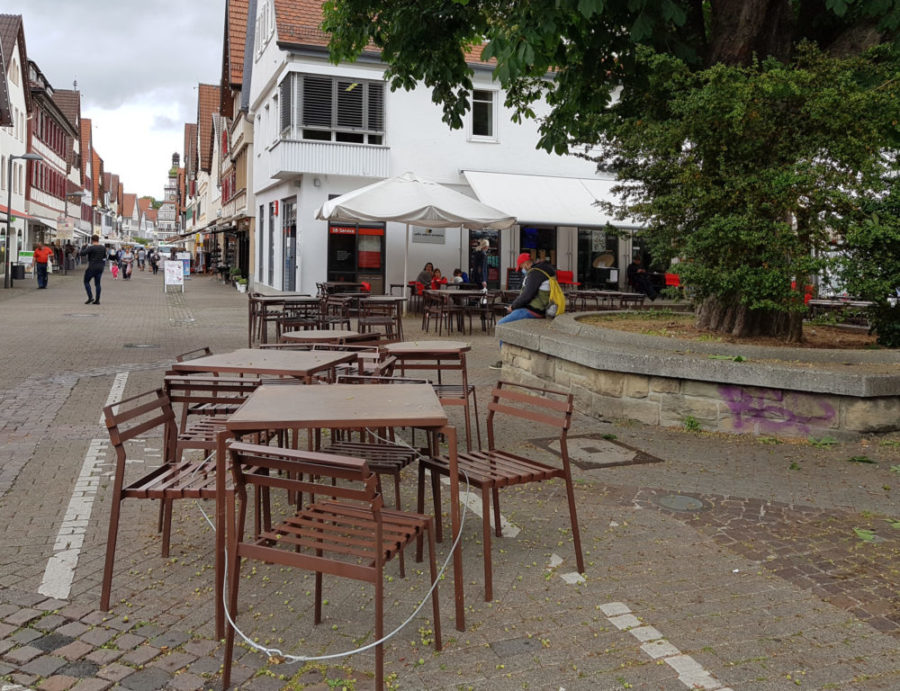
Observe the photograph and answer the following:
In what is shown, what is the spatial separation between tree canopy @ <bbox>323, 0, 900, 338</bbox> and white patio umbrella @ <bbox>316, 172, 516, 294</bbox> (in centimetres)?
755

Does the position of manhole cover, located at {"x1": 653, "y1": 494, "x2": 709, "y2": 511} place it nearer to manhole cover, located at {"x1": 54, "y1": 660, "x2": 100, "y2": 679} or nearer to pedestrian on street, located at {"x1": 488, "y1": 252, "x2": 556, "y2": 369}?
manhole cover, located at {"x1": 54, "y1": 660, "x2": 100, "y2": 679}

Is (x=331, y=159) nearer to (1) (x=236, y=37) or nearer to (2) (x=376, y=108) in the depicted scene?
(2) (x=376, y=108)

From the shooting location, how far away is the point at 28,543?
4762 millimetres

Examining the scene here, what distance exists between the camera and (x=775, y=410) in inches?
292

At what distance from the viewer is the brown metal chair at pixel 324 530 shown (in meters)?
3.13

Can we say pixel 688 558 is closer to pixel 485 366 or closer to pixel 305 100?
pixel 485 366

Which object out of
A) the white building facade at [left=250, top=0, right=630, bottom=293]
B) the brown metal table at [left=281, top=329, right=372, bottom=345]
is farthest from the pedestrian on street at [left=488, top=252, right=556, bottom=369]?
the white building facade at [left=250, top=0, right=630, bottom=293]

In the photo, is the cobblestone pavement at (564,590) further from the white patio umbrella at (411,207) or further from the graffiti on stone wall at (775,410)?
the white patio umbrella at (411,207)

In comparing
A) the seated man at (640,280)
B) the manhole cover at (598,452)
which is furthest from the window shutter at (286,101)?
the manhole cover at (598,452)

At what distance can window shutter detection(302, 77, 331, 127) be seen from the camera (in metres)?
23.5

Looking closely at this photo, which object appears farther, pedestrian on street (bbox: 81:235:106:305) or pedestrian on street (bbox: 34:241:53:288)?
pedestrian on street (bbox: 34:241:53:288)

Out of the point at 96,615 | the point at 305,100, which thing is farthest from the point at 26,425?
the point at 305,100

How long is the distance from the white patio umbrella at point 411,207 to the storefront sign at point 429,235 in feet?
19.8

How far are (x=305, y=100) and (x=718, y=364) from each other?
1840 centimetres
